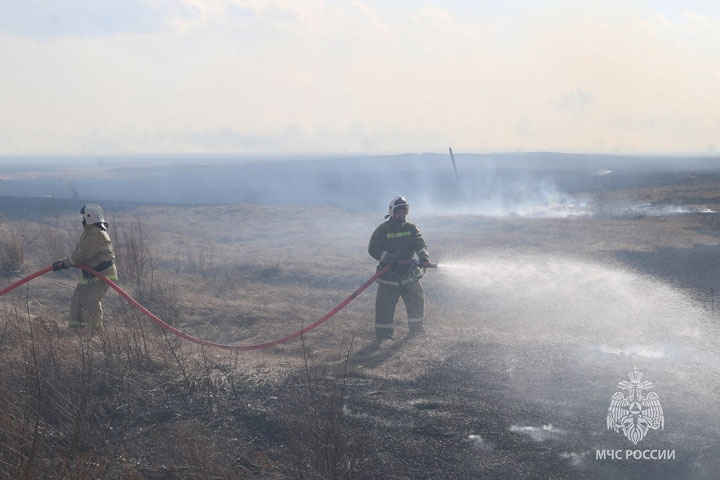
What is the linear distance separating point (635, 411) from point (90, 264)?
6.36m

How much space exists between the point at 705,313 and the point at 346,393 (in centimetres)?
679

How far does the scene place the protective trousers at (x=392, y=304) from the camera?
26.5 ft

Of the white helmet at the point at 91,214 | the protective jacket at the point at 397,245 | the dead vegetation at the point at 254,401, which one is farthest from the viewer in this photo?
the protective jacket at the point at 397,245

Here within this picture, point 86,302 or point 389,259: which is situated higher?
point 389,259

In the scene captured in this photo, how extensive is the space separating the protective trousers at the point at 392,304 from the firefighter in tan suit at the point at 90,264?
3.56 m

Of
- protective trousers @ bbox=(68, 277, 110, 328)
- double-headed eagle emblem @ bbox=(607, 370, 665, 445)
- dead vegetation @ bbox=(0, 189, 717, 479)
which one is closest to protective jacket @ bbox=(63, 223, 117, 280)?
protective trousers @ bbox=(68, 277, 110, 328)

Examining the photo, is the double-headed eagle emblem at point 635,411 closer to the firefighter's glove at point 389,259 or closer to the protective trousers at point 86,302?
the firefighter's glove at point 389,259

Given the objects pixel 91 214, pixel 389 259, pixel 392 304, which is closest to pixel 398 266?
pixel 389 259

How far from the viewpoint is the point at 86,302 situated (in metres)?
7.42

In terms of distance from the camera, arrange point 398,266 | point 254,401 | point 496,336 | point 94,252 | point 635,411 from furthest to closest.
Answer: point 398,266 → point 496,336 → point 94,252 → point 254,401 → point 635,411

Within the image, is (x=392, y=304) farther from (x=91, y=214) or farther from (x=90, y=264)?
(x=91, y=214)

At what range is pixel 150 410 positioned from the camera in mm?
5074

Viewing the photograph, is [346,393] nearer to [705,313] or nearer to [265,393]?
[265,393]

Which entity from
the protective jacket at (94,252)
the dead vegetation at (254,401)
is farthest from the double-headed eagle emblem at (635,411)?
the protective jacket at (94,252)
